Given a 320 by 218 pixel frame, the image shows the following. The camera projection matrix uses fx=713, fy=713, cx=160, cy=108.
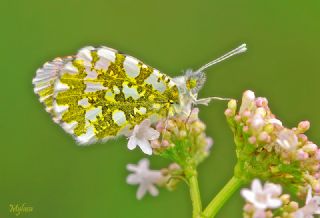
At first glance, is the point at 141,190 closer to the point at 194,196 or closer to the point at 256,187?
the point at 194,196

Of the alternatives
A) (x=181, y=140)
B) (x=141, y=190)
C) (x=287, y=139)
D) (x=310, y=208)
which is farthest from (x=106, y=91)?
(x=310, y=208)

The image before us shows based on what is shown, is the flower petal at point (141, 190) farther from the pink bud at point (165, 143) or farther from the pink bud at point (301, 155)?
the pink bud at point (301, 155)

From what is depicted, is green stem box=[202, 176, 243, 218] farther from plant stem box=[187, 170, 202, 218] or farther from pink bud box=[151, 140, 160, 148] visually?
pink bud box=[151, 140, 160, 148]

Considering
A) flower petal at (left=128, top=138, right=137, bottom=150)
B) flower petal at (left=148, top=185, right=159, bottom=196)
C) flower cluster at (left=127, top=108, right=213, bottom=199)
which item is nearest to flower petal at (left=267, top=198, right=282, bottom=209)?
flower cluster at (left=127, top=108, right=213, bottom=199)

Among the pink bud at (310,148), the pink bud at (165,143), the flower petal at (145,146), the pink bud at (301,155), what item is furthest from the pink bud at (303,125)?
the flower petal at (145,146)

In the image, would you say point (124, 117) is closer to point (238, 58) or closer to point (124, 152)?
point (124, 152)

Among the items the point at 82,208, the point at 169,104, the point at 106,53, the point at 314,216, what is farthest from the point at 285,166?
the point at 82,208

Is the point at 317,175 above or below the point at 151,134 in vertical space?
below
